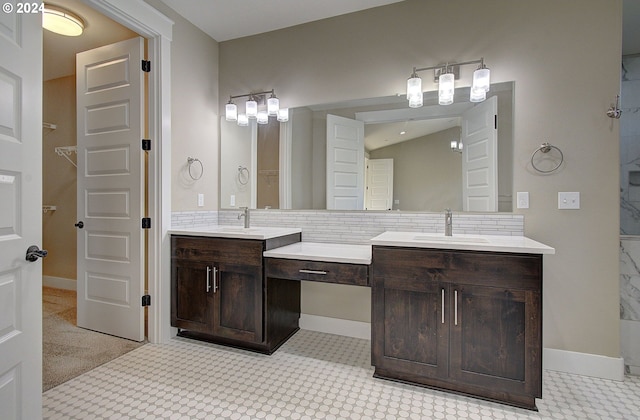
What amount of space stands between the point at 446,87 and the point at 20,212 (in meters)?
2.49

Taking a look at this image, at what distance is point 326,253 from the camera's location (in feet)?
7.25

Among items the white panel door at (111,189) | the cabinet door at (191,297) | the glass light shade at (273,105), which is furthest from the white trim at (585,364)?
the white panel door at (111,189)

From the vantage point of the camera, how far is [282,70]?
2.86 metres

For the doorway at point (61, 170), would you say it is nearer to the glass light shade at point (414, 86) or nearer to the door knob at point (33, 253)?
the door knob at point (33, 253)

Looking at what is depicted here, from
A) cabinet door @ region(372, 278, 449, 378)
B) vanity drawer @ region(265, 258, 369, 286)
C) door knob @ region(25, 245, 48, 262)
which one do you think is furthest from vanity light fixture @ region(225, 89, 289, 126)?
door knob @ region(25, 245, 48, 262)

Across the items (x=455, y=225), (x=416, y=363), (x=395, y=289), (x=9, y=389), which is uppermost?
(x=455, y=225)

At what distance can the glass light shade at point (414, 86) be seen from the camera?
7.67ft

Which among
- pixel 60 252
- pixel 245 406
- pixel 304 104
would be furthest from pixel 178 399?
pixel 60 252

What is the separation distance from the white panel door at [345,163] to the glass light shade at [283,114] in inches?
15.5

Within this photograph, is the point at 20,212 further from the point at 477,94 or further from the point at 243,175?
the point at 477,94

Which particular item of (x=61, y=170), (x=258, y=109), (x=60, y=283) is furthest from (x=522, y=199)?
(x=60, y=283)

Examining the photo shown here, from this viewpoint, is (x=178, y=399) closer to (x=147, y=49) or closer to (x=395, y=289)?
(x=395, y=289)

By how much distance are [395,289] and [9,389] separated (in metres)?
1.82

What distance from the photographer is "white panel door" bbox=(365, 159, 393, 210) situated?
2.54m
